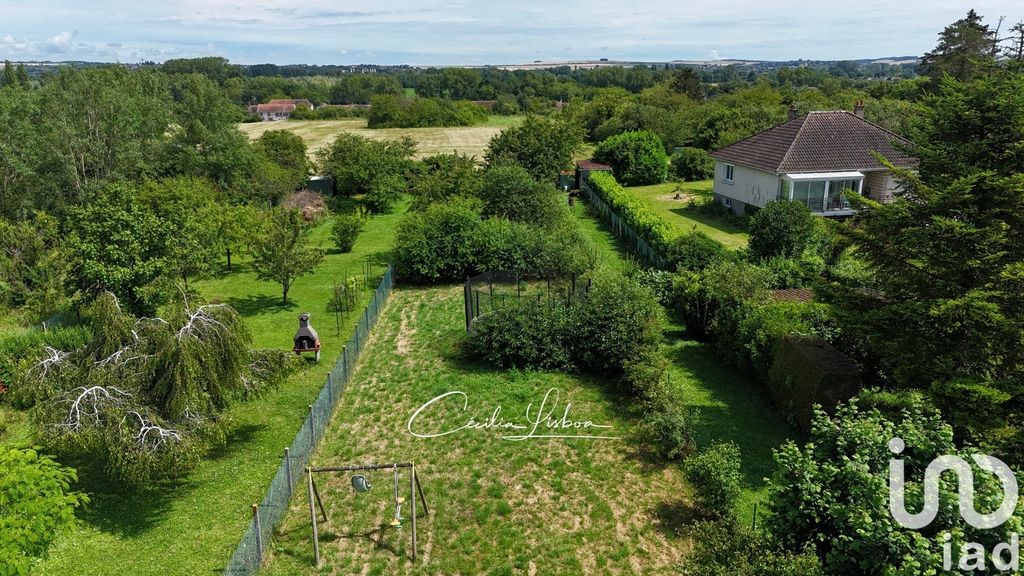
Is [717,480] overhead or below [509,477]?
overhead

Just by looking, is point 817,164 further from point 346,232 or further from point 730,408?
point 346,232

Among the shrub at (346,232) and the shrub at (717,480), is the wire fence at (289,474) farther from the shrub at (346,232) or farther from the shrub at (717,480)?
the shrub at (346,232)

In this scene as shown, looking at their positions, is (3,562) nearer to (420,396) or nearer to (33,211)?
(420,396)

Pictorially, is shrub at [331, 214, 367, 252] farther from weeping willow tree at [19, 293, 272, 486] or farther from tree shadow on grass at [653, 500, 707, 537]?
tree shadow on grass at [653, 500, 707, 537]

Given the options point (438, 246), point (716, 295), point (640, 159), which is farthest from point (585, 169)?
point (716, 295)

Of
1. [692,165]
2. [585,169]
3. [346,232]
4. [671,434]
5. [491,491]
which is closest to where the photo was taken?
[491,491]

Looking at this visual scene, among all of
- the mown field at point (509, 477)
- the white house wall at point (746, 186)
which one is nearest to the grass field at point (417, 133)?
the white house wall at point (746, 186)
